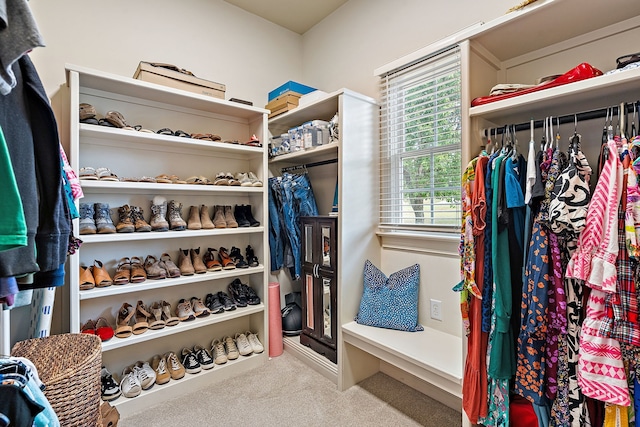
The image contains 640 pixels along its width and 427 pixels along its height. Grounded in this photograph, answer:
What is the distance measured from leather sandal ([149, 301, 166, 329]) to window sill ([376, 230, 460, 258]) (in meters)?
1.64

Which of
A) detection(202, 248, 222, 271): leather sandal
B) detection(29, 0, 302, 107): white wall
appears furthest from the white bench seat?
detection(29, 0, 302, 107): white wall

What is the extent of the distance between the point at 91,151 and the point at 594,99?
2775 mm

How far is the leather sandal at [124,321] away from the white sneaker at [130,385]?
0.28 metres

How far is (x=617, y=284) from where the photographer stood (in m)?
1.03

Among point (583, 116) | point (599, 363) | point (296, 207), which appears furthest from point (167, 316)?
point (583, 116)

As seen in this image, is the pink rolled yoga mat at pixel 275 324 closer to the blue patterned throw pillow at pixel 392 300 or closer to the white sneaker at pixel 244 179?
the blue patterned throw pillow at pixel 392 300

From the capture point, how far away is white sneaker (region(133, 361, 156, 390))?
6.51 ft

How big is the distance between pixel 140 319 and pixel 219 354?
61 centimetres

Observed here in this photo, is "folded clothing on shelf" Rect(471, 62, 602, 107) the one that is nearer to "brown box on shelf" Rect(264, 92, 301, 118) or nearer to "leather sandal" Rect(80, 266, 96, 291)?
"brown box on shelf" Rect(264, 92, 301, 118)

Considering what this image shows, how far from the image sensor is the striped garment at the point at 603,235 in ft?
3.34

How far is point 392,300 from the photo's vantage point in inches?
84.0

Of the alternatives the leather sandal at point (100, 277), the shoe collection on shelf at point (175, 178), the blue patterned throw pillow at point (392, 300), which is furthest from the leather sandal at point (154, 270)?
the blue patterned throw pillow at point (392, 300)

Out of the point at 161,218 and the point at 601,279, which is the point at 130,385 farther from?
the point at 601,279

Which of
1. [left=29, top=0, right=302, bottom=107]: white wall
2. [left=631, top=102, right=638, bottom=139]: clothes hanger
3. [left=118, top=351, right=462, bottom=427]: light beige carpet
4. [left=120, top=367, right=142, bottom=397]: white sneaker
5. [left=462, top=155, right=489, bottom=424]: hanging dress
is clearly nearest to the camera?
[left=631, top=102, right=638, bottom=139]: clothes hanger
